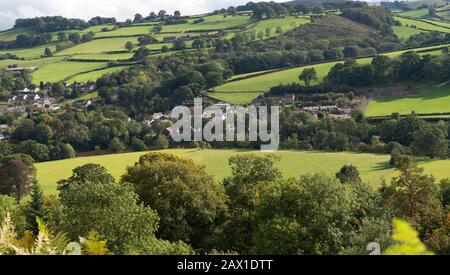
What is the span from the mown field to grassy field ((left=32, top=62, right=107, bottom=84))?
40.4m

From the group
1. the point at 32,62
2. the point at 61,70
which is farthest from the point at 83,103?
the point at 32,62

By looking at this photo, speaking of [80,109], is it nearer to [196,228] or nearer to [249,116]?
[249,116]

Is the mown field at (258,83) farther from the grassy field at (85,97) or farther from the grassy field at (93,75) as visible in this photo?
the grassy field at (93,75)

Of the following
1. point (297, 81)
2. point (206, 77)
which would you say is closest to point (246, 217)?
point (297, 81)

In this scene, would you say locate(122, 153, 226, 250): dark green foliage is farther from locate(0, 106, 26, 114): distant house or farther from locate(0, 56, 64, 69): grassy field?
locate(0, 56, 64, 69): grassy field

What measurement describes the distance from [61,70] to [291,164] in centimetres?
8957

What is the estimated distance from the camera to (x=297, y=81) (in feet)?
329

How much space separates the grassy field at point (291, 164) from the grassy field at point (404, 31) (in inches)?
3763

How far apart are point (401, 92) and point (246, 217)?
224 feet

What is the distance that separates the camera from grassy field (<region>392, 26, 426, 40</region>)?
145625 mm

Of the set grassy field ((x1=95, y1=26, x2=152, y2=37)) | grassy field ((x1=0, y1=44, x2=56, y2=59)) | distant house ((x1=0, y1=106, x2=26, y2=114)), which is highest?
grassy field ((x1=95, y1=26, x2=152, y2=37))

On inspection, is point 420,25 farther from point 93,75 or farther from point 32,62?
point 32,62

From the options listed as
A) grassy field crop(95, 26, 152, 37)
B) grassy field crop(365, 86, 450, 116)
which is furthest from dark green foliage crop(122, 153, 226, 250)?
grassy field crop(95, 26, 152, 37)

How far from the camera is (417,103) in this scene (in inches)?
3191
